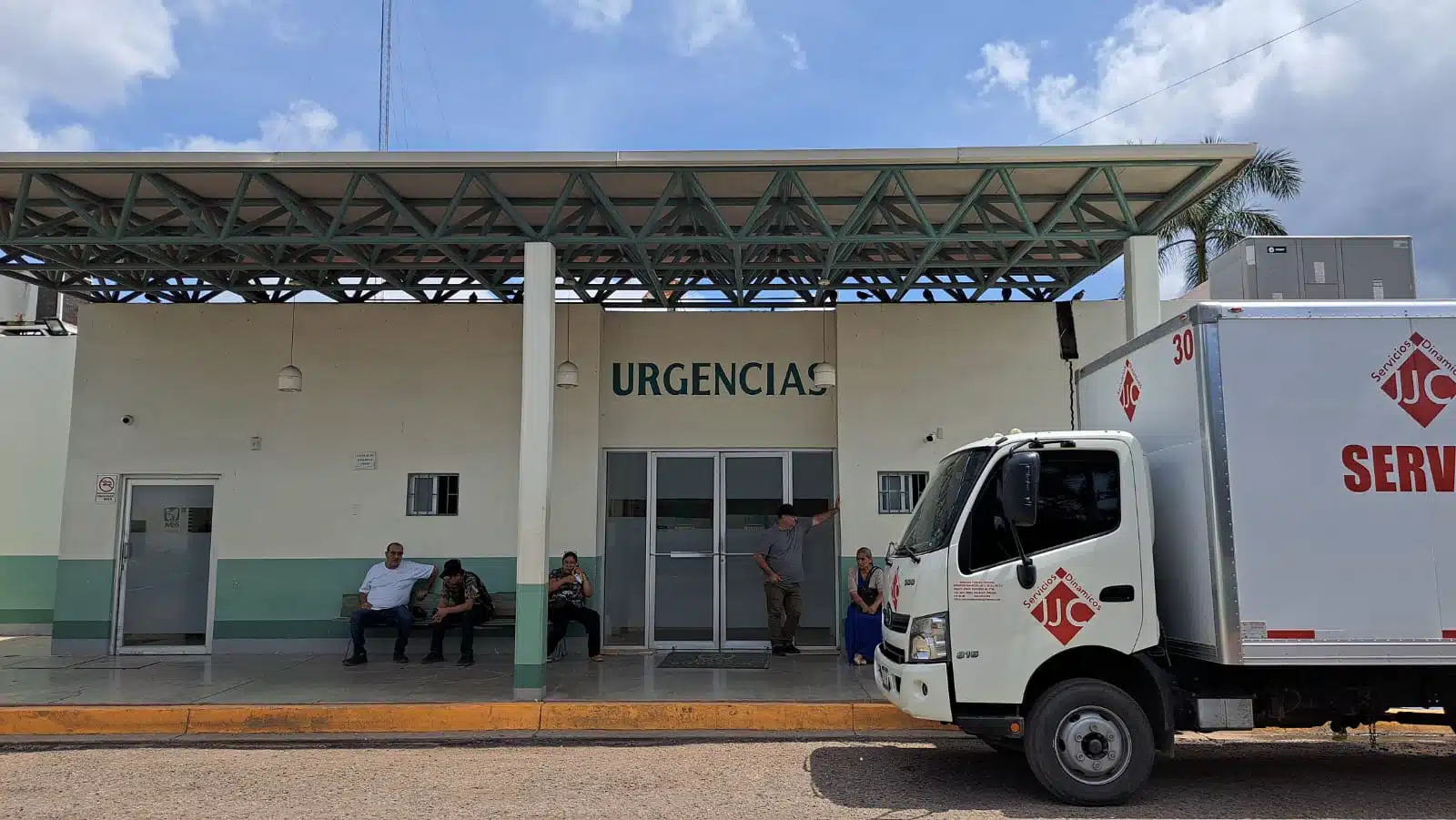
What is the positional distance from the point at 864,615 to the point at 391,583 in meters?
5.36

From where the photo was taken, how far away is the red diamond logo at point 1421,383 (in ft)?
20.1

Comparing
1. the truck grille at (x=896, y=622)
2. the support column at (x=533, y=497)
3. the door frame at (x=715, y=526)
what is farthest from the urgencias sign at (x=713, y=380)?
the truck grille at (x=896, y=622)

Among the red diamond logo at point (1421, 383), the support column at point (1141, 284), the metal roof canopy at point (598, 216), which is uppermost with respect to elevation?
the metal roof canopy at point (598, 216)

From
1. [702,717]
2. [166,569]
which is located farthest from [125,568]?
[702,717]

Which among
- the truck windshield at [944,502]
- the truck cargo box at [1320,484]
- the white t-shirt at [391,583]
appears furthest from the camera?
the white t-shirt at [391,583]

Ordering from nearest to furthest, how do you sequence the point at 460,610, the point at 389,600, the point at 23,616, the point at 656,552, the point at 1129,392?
1. the point at 1129,392
2. the point at 460,610
3. the point at 389,600
4. the point at 656,552
5. the point at 23,616

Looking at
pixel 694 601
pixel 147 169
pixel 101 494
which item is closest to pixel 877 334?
pixel 694 601

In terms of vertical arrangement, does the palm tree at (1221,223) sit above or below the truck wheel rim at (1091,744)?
above

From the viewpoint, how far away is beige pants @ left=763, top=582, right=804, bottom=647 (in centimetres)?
1218

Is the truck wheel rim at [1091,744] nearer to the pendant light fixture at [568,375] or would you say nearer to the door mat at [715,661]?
the door mat at [715,661]

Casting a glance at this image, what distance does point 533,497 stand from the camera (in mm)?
9492

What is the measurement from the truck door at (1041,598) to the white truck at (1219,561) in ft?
0.04

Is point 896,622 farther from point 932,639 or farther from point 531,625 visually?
point 531,625

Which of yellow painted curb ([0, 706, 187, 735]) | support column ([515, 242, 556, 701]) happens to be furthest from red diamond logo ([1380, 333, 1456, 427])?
yellow painted curb ([0, 706, 187, 735])
